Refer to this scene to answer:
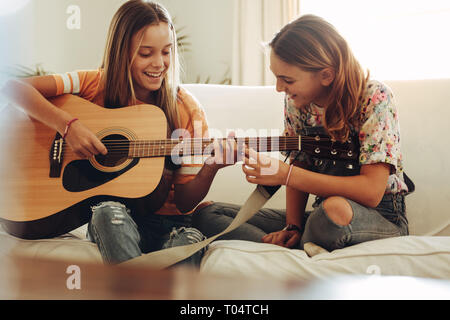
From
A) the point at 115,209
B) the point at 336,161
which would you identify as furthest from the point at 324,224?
the point at 115,209

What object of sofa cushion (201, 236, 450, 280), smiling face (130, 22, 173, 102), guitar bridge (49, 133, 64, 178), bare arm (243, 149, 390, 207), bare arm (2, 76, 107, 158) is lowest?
sofa cushion (201, 236, 450, 280)

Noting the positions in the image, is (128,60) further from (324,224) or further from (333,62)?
(324,224)

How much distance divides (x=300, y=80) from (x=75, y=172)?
0.59 metres

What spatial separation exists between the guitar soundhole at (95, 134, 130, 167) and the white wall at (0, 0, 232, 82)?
1.83 ft

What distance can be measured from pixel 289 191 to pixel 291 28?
424 mm

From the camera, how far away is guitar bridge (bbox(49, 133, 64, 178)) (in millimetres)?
970

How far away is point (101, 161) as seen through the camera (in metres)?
0.98

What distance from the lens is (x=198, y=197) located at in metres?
1.06

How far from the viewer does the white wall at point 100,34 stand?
6.83 feet

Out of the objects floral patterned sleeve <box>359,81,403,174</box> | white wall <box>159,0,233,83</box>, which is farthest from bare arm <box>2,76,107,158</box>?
white wall <box>159,0,233,83</box>

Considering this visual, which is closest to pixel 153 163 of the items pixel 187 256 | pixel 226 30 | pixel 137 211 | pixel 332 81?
pixel 137 211

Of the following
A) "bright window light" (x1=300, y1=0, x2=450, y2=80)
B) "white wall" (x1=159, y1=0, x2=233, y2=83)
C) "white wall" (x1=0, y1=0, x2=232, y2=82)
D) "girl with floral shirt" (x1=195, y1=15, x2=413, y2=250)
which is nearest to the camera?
"girl with floral shirt" (x1=195, y1=15, x2=413, y2=250)

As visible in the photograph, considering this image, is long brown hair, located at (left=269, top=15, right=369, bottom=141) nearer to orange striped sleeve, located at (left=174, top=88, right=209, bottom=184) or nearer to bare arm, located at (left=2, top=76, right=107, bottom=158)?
orange striped sleeve, located at (left=174, top=88, right=209, bottom=184)

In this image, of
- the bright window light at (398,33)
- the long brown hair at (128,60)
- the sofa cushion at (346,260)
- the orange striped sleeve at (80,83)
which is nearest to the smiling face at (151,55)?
the long brown hair at (128,60)
